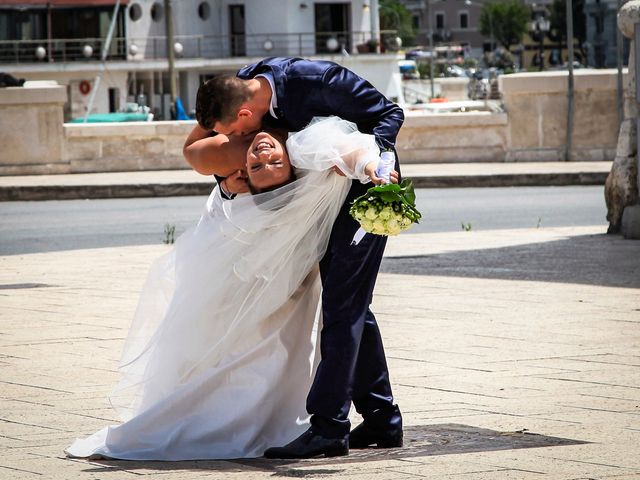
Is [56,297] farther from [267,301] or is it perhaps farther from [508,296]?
[267,301]

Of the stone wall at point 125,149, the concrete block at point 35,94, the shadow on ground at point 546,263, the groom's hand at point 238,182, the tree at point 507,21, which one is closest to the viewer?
the groom's hand at point 238,182

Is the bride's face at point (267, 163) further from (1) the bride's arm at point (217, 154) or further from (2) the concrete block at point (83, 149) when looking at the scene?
(2) the concrete block at point (83, 149)

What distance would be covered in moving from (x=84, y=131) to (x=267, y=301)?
20.4 m

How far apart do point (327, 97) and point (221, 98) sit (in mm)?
418

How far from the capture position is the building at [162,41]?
7081cm

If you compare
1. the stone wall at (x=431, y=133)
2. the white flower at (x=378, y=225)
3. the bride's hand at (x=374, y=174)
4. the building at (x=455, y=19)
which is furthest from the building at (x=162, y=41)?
the building at (x=455, y=19)

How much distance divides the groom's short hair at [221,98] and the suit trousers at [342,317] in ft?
1.89

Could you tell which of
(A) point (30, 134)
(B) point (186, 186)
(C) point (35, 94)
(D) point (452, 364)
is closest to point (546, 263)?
(D) point (452, 364)

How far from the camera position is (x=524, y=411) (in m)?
6.29

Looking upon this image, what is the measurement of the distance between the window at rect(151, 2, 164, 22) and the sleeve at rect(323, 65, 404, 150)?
6989 centimetres

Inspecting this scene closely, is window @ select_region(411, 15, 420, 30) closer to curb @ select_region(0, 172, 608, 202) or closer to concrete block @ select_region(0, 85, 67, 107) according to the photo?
concrete block @ select_region(0, 85, 67, 107)

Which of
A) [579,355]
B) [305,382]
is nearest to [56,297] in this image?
[579,355]

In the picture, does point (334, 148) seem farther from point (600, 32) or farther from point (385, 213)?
point (600, 32)

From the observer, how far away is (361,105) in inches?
222
